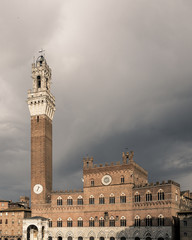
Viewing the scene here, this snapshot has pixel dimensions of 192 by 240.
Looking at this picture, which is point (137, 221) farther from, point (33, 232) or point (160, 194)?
point (33, 232)

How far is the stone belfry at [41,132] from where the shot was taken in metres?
87.9

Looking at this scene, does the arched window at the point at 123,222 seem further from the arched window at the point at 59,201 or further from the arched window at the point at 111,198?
the arched window at the point at 59,201

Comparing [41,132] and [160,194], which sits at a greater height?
[41,132]

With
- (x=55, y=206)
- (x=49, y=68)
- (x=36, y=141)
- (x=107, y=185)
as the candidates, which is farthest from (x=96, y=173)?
(x=49, y=68)

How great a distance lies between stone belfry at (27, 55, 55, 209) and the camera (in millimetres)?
87875

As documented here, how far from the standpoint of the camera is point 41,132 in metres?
91.2

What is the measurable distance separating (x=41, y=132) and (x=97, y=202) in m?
25.4

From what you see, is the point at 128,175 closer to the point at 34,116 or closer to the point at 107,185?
the point at 107,185

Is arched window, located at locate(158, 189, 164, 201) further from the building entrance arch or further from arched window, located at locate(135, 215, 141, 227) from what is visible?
the building entrance arch

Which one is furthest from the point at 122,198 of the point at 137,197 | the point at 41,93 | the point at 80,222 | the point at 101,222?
the point at 41,93

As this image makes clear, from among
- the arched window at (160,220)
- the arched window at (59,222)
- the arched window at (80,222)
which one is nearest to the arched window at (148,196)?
the arched window at (160,220)

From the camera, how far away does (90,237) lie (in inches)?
3155

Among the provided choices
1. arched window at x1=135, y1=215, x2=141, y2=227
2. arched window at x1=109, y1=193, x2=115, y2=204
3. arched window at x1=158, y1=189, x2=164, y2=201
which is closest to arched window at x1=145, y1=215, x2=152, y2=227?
arched window at x1=135, y1=215, x2=141, y2=227

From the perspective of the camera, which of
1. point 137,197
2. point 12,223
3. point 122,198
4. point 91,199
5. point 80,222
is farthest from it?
point 12,223
